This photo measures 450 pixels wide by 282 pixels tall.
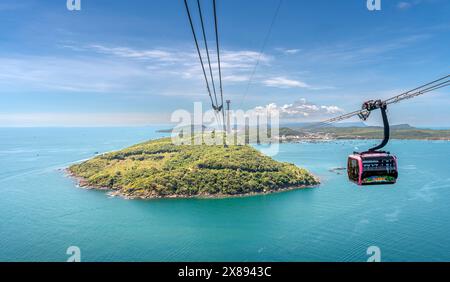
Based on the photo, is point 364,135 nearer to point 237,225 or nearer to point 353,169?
point 237,225

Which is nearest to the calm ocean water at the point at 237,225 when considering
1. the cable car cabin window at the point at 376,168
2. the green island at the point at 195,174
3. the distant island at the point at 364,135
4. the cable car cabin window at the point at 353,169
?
the green island at the point at 195,174

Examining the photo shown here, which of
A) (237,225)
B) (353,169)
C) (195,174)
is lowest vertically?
(237,225)

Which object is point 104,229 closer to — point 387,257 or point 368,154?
point 387,257

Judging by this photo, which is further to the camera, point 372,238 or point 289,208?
point 289,208

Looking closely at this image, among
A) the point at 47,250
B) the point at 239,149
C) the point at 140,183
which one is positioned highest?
the point at 239,149

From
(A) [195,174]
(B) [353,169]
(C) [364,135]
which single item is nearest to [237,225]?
(A) [195,174]

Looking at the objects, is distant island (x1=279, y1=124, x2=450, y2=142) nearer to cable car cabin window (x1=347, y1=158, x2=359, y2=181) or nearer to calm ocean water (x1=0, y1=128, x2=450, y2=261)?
calm ocean water (x1=0, y1=128, x2=450, y2=261)

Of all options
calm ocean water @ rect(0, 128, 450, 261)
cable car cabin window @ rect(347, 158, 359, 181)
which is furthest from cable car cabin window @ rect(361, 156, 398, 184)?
calm ocean water @ rect(0, 128, 450, 261)
